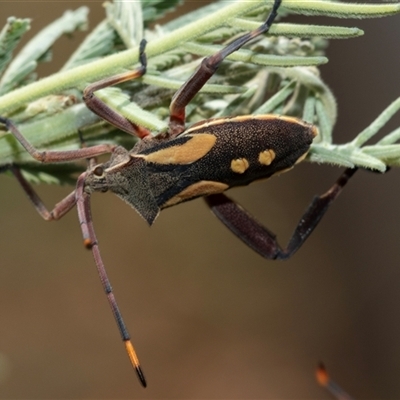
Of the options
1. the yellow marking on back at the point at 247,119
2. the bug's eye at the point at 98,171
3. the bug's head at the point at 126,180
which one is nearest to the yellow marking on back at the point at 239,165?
the yellow marking on back at the point at 247,119

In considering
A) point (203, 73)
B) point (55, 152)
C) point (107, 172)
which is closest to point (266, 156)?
point (203, 73)

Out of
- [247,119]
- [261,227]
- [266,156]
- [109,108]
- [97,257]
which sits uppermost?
[109,108]

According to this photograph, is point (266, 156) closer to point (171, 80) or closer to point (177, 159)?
point (177, 159)

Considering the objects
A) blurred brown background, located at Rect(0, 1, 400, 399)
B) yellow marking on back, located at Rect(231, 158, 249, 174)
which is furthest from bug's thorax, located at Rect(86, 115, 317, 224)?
blurred brown background, located at Rect(0, 1, 400, 399)

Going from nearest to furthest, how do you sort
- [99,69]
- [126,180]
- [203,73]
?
[99,69], [203,73], [126,180]

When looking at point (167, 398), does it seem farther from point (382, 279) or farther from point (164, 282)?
point (382, 279)

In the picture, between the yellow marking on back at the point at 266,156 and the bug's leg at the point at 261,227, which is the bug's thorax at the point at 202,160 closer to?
the yellow marking on back at the point at 266,156
